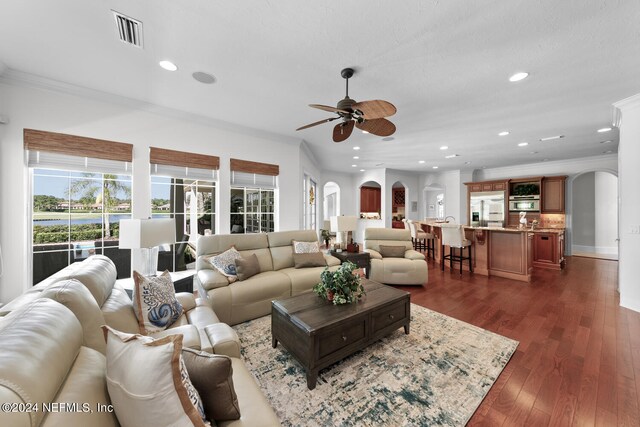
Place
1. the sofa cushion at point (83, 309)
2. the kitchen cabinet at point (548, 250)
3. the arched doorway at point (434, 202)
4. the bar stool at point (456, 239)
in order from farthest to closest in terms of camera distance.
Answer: the arched doorway at point (434, 202)
the kitchen cabinet at point (548, 250)
the bar stool at point (456, 239)
the sofa cushion at point (83, 309)

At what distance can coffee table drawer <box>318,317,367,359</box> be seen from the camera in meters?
A: 1.93

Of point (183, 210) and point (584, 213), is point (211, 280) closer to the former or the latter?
point (183, 210)

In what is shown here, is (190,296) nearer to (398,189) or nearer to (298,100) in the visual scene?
(298,100)

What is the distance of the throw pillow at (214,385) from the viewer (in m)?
1.01

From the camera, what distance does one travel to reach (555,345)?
243 centimetres

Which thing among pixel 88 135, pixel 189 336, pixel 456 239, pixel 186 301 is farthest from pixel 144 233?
pixel 456 239

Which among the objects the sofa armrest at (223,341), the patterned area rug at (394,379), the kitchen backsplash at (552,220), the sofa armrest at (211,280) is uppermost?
the kitchen backsplash at (552,220)

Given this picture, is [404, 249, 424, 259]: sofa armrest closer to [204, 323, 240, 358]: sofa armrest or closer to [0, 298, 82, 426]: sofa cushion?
[204, 323, 240, 358]: sofa armrest

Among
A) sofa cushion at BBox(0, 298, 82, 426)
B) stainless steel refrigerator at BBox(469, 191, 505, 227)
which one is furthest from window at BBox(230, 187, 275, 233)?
stainless steel refrigerator at BBox(469, 191, 505, 227)

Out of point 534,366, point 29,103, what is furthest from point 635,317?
point 29,103

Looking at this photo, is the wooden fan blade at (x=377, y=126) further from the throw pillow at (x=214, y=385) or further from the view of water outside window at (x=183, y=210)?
the view of water outside window at (x=183, y=210)

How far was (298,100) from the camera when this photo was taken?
326cm

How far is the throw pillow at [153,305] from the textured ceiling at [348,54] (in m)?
2.09

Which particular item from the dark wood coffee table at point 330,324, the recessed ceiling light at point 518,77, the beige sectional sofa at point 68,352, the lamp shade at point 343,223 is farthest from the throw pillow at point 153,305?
the recessed ceiling light at point 518,77
